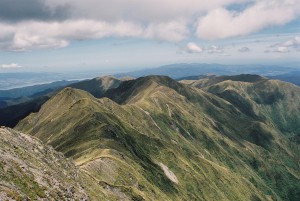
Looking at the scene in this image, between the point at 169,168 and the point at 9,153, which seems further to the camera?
the point at 169,168

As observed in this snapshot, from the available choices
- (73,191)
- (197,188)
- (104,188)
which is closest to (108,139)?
(197,188)

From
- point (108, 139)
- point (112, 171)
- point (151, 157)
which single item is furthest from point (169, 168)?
point (112, 171)

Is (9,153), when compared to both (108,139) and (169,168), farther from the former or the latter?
(169,168)

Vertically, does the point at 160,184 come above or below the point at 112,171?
below

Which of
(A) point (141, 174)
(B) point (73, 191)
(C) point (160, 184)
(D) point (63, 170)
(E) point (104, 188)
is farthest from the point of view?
(C) point (160, 184)

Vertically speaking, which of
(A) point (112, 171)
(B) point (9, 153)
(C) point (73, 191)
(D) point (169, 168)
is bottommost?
(D) point (169, 168)

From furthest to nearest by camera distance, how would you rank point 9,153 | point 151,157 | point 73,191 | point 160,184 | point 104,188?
point 151,157 < point 160,184 < point 104,188 < point 73,191 < point 9,153
